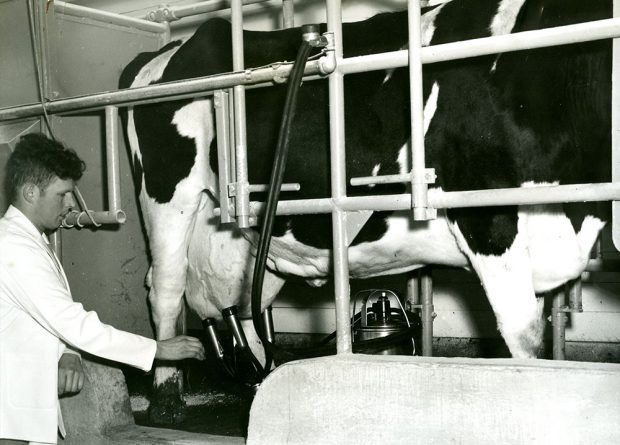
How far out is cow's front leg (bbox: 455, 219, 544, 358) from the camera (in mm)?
3123

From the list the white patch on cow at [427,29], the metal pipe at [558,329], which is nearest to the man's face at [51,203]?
the white patch on cow at [427,29]

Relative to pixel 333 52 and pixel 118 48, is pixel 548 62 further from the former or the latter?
pixel 118 48

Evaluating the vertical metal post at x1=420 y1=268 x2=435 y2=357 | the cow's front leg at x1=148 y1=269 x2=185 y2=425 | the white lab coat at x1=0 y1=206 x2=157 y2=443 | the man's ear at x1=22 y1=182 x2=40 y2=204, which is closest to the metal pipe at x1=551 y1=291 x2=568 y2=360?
the vertical metal post at x1=420 y1=268 x2=435 y2=357

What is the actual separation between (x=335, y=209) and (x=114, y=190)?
62.6 inches

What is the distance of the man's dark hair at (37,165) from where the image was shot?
8.64ft

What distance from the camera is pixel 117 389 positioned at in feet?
10.1

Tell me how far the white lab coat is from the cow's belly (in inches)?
55.4

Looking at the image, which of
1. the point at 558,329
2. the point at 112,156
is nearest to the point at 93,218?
the point at 112,156

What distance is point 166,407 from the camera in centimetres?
404

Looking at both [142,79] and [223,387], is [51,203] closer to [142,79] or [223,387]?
[142,79]

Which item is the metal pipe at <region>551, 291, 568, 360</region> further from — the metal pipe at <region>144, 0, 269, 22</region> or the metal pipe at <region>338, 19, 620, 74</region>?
the metal pipe at <region>144, 0, 269, 22</region>

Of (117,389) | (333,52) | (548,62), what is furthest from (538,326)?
(117,389)

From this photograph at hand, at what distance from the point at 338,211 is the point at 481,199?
45 cm

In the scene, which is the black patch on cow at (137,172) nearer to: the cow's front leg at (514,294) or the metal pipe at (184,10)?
the metal pipe at (184,10)
